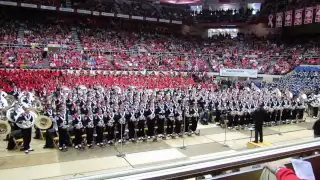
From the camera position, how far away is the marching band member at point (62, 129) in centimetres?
1041

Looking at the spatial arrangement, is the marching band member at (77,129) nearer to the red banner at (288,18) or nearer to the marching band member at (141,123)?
the marching band member at (141,123)

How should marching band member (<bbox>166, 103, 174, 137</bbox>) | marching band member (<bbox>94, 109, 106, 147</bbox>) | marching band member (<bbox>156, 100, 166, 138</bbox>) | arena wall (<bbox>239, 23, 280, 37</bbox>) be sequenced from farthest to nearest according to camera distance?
arena wall (<bbox>239, 23, 280, 37</bbox>) → marching band member (<bbox>166, 103, 174, 137</bbox>) → marching band member (<bbox>156, 100, 166, 138</bbox>) → marching band member (<bbox>94, 109, 106, 147</bbox>)

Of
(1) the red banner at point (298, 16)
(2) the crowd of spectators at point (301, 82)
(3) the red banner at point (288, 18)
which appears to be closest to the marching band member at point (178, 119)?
(2) the crowd of spectators at point (301, 82)

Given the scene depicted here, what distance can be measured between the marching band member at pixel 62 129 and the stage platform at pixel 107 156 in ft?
1.11

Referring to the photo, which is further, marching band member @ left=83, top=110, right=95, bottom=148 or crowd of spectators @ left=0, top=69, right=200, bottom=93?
crowd of spectators @ left=0, top=69, right=200, bottom=93

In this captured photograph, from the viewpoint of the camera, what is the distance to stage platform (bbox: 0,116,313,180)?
27.6 ft

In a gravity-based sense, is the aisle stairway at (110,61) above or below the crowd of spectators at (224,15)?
below

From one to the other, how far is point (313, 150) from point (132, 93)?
50.1 ft

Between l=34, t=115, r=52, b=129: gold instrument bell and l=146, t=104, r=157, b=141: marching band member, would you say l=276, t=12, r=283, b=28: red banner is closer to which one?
l=146, t=104, r=157, b=141: marching band member

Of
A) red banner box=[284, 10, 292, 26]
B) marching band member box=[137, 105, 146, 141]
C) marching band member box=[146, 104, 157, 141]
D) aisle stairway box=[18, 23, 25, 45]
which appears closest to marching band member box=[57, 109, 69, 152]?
marching band member box=[137, 105, 146, 141]

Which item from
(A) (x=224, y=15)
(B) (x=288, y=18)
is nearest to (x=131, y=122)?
(B) (x=288, y=18)

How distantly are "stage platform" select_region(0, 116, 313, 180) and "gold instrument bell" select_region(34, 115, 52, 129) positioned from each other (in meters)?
0.86

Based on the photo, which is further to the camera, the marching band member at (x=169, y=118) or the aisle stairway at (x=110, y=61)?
the aisle stairway at (x=110, y=61)

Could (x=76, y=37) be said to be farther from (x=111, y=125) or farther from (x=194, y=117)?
(x=111, y=125)
